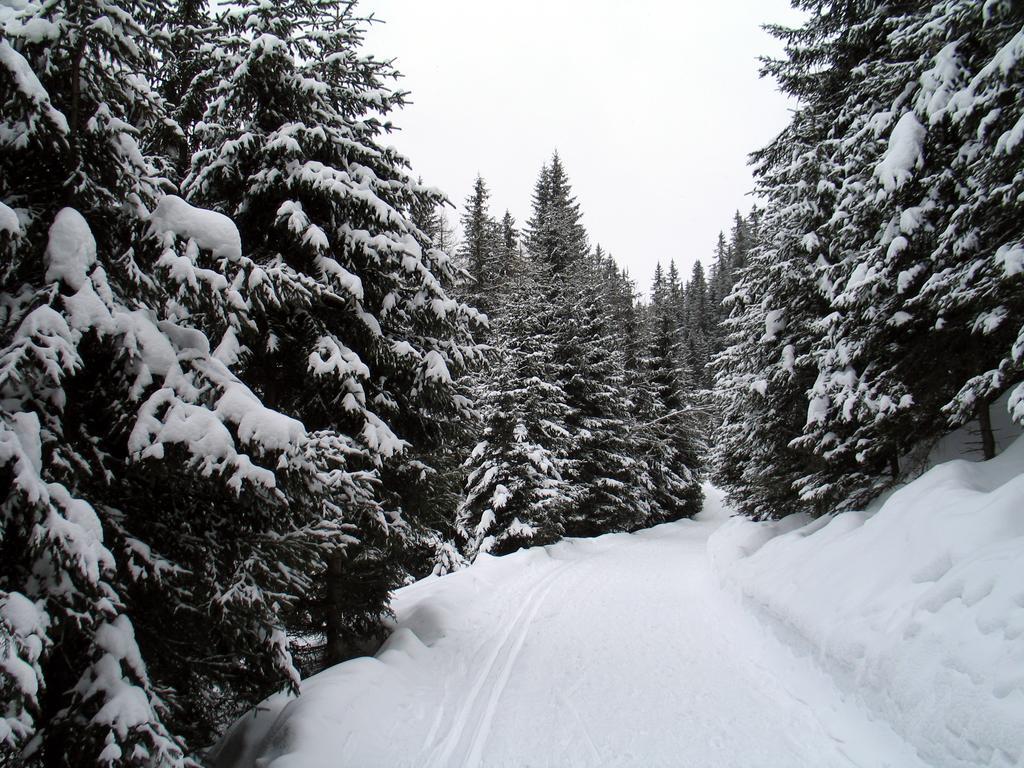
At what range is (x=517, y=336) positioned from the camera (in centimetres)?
A: 1947

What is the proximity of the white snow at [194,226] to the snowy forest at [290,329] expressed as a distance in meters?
0.02

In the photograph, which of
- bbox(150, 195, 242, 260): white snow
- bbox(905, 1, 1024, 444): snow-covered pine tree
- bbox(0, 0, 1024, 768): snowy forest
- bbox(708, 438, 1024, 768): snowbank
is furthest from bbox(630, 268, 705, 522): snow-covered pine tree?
bbox(150, 195, 242, 260): white snow

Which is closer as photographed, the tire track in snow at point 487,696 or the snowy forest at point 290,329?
the snowy forest at point 290,329

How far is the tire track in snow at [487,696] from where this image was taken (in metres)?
5.07

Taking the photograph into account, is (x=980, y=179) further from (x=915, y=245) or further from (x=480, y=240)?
(x=480, y=240)

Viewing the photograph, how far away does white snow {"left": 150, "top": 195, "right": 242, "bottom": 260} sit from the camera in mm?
4133

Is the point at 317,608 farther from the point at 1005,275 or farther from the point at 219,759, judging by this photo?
the point at 1005,275

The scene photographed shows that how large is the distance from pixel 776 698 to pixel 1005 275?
17.0 feet

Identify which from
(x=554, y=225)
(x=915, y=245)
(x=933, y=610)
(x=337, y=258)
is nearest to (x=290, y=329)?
(x=337, y=258)

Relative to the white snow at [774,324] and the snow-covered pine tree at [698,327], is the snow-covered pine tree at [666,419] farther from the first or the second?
the snow-covered pine tree at [698,327]

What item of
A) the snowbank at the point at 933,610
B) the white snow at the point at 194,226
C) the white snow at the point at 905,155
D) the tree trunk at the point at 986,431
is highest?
the white snow at the point at 905,155

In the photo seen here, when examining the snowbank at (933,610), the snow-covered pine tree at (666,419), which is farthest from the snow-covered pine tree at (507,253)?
the snowbank at (933,610)

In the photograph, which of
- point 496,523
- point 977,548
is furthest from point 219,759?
point 496,523

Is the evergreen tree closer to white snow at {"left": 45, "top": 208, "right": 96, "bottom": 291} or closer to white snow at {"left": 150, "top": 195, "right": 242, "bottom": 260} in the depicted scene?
white snow at {"left": 150, "top": 195, "right": 242, "bottom": 260}
